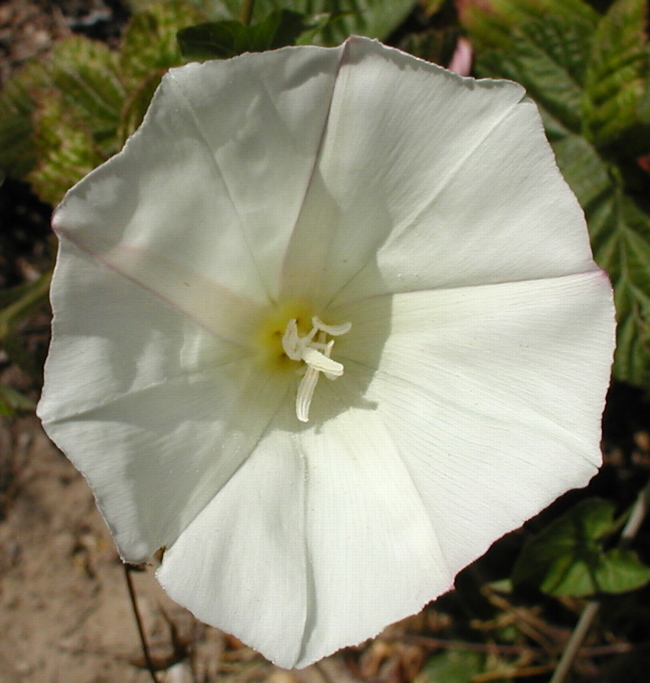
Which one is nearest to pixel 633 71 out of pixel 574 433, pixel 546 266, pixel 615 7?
pixel 615 7

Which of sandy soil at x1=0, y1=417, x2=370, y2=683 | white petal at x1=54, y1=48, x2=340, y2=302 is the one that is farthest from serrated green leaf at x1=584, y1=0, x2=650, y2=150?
sandy soil at x1=0, y1=417, x2=370, y2=683

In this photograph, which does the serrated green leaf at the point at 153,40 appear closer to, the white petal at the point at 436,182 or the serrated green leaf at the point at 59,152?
the serrated green leaf at the point at 59,152

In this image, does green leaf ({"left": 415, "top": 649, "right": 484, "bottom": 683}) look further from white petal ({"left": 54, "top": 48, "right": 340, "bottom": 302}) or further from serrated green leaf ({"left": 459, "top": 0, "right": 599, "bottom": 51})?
serrated green leaf ({"left": 459, "top": 0, "right": 599, "bottom": 51})

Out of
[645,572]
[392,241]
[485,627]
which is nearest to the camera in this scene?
[392,241]

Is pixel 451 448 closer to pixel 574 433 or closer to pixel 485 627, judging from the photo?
pixel 574 433

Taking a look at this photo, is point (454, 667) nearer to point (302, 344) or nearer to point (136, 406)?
point (302, 344)
